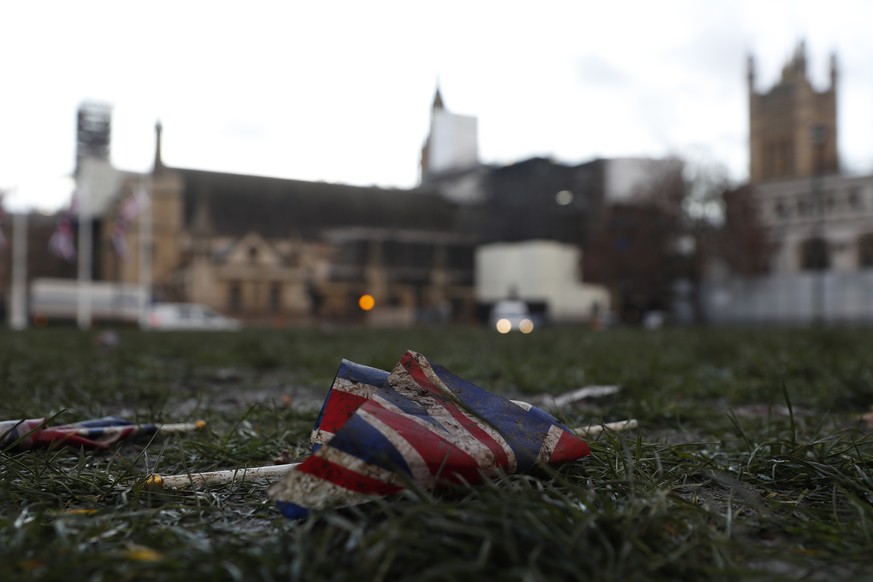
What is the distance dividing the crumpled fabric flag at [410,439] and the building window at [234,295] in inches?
2094

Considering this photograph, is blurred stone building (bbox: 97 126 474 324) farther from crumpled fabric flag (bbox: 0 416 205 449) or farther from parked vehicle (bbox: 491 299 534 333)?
crumpled fabric flag (bbox: 0 416 205 449)

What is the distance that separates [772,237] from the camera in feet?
141

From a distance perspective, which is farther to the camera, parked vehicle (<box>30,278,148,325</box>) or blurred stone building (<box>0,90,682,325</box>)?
blurred stone building (<box>0,90,682,325</box>)

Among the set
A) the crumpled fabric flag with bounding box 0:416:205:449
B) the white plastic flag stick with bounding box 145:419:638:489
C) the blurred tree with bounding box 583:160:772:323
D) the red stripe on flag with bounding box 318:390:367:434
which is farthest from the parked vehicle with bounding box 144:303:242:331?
the red stripe on flag with bounding box 318:390:367:434

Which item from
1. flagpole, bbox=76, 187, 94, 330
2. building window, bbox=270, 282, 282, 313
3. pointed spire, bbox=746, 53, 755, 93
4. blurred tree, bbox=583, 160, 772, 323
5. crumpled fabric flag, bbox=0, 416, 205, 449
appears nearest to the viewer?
crumpled fabric flag, bbox=0, 416, 205, 449

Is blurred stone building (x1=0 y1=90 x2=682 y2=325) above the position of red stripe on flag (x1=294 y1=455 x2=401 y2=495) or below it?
above

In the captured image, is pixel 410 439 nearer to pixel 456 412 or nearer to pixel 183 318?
pixel 456 412

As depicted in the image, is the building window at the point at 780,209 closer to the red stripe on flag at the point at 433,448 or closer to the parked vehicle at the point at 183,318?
the parked vehicle at the point at 183,318

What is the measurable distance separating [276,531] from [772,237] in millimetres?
45685

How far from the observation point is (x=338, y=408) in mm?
1983

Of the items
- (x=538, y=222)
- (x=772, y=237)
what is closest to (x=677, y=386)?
(x=772, y=237)

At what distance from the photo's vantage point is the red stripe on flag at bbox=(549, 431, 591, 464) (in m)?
2.08

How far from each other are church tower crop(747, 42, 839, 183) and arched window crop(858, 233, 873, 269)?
857 inches

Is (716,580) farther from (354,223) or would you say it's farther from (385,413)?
(354,223)
